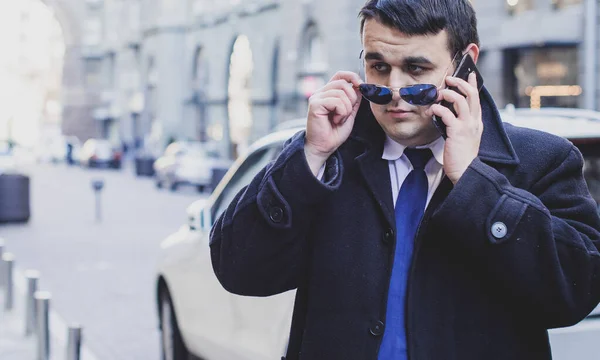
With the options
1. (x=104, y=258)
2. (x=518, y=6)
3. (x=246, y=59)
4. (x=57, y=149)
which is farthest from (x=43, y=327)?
(x=57, y=149)

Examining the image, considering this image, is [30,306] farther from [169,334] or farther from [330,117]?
[330,117]

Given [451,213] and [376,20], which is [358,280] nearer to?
[451,213]

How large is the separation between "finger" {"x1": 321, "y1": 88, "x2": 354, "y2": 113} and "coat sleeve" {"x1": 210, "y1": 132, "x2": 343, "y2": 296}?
138 millimetres

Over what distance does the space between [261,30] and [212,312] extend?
31482mm

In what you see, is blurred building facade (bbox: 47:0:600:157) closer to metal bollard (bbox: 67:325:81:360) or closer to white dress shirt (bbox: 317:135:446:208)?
metal bollard (bbox: 67:325:81:360)

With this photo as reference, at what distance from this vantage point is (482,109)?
256 centimetres

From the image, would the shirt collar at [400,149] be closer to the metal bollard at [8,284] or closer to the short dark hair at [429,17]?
the short dark hair at [429,17]

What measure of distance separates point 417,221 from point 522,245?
0.96 ft

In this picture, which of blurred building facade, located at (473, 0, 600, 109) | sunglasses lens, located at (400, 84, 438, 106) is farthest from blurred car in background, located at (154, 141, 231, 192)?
sunglasses lens, located at (400, 84, 438, 106)

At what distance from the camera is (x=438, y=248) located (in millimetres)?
2389

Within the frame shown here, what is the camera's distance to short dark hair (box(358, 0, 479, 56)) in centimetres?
238

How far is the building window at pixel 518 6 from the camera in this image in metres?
20.4

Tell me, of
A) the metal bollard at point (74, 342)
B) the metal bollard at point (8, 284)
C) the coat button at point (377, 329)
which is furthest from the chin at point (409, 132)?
the metal bollard at point (8, 284)

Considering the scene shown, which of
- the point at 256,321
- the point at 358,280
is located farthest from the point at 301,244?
the point at 256,321
